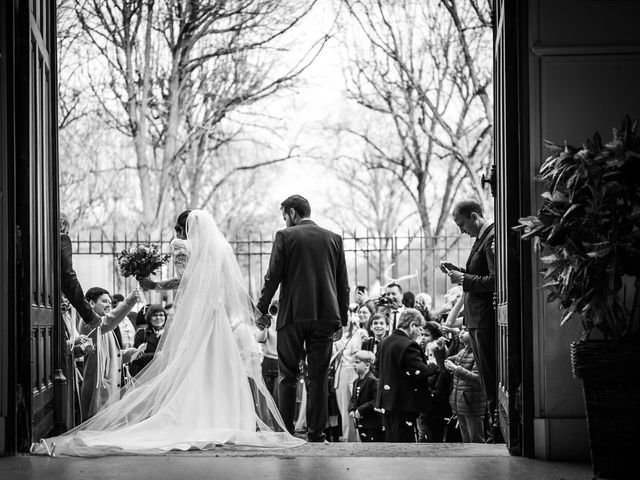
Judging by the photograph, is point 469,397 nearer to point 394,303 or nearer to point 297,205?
point 297,205

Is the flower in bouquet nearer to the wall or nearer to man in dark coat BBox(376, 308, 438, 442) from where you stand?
man in dark coat BBox(376, 308, 438, 442)

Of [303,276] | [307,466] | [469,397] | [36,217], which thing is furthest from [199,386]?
[469,397]

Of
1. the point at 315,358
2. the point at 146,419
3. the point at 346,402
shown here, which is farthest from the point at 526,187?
the point at 346,402

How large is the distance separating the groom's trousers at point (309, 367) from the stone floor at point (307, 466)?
3.19 feet

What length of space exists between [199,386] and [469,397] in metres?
2.58

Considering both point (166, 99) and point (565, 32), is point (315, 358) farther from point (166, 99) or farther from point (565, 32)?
point (166, 99)

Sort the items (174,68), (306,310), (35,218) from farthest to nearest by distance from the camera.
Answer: (174,68), (306,310), (35,218)

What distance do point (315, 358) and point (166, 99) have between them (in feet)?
46.4

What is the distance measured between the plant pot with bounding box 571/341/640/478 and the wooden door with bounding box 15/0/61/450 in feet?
11.8

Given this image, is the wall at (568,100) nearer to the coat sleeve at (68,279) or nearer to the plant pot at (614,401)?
the plant pot at (614,401)

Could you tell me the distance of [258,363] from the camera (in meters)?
7.98

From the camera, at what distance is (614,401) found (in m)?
5.48

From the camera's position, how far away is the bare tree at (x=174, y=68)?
66.2 feet

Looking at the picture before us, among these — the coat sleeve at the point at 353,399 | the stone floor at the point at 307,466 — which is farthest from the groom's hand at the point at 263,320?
the coat sleeve at the point at 353,399
